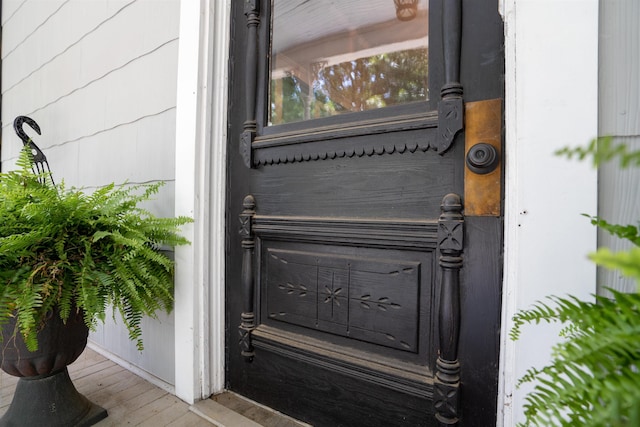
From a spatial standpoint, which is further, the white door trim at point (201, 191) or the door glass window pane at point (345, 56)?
the white door trim at point (201, 191)

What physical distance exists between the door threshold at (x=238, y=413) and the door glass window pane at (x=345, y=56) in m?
1.04

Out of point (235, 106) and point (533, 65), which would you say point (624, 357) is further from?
point (235, 106)

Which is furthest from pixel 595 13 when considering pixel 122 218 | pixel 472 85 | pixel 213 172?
pixel 122 218

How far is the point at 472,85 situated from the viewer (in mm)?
779

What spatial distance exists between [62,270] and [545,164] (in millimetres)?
1266

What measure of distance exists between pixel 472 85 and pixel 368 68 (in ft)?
1.09

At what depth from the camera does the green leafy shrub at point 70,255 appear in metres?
0.83

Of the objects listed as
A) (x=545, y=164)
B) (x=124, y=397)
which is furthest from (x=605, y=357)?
(x=124, y=397)

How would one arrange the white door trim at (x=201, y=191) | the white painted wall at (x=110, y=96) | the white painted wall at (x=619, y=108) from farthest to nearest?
the white painted wall at (x=110, y=96), the white door trim at (x=201, y=191), the white painted wall at (x=619, y=108)

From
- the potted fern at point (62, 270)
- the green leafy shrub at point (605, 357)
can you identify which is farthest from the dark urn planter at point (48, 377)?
the green leafy shrub at point (605, 357)

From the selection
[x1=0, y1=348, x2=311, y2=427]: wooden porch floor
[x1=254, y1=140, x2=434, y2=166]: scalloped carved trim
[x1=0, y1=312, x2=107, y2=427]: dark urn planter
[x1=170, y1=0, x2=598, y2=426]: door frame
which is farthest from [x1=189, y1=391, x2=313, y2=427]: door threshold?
[x1=254, y1=140, x2=434, y2=166]: scalloped carved trim

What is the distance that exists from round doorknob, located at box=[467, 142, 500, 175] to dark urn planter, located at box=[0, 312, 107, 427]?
126 cm

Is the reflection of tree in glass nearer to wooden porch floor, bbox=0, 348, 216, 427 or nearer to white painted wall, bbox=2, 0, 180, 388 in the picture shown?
white painted wall, bbox=2, 0, 180, 388

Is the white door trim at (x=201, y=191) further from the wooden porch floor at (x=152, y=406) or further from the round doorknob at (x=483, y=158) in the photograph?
the round doorknob at (x=483, y=158)
